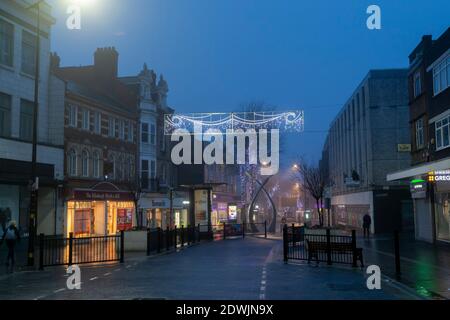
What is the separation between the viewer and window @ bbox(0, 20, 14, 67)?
26625mm

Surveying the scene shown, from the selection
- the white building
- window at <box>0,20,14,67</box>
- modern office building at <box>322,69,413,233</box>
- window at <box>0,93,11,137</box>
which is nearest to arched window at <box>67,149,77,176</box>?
the white building

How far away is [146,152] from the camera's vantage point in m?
44.5

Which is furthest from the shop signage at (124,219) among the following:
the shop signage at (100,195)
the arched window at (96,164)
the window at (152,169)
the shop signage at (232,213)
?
the shop signage at (232,213)

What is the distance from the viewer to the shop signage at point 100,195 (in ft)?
109

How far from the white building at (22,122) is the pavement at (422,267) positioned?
17.0m

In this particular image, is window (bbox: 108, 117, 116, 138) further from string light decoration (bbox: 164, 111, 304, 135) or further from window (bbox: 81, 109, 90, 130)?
string light decoration (bbox: 164, 111, 304, 135)

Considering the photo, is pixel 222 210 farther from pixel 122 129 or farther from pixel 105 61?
pixel 105 61

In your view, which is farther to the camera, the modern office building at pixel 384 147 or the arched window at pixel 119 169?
the modern office building at pixel 384 147

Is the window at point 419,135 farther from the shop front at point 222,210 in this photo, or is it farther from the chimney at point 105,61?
the chimney at point 105,61

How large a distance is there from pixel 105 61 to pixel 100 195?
14712 millimetres

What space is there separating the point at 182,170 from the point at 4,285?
39694 millimetres
